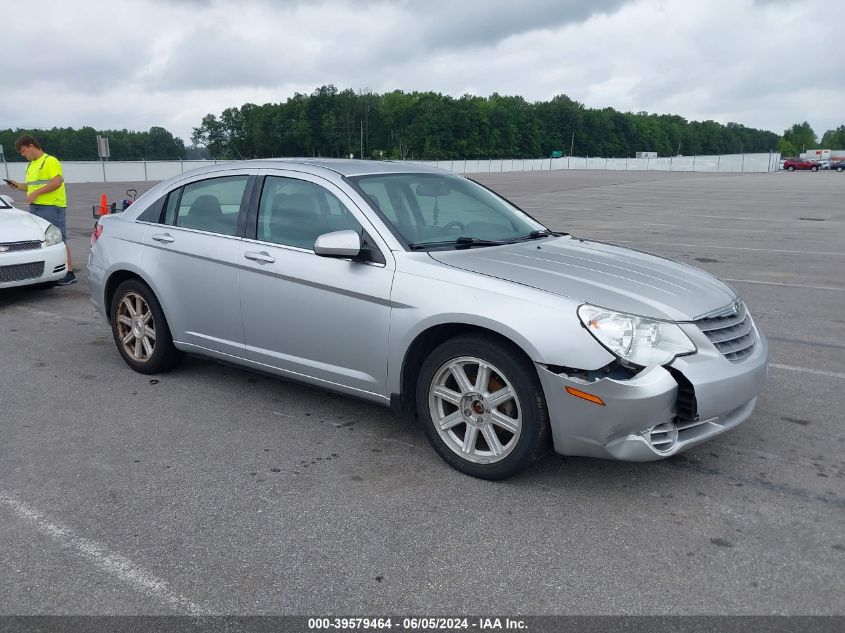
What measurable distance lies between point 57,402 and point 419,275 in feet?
8.97

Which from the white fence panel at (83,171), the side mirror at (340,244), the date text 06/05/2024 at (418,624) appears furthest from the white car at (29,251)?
the white fence panel at (83,171)

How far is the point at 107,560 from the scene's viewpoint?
3045 mm

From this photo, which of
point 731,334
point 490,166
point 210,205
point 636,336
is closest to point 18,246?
point 210,205

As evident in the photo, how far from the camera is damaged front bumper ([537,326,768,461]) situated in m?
3.34

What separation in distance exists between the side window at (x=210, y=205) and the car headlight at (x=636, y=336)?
2.47m

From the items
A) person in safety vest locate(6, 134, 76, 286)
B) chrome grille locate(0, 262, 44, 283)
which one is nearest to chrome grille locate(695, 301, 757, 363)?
chrome grille locate(0, 262, 44, 283)

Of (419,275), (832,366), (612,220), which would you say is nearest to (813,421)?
(832,366)

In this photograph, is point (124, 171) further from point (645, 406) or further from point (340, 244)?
point (645, 406)

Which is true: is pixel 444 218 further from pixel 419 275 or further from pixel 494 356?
pixel 494 356

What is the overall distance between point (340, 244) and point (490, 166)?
6592 centimetres

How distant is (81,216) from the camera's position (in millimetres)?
18984

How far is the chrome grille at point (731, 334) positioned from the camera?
367 cm

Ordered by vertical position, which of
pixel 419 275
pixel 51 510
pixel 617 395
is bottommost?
pixel 51 510

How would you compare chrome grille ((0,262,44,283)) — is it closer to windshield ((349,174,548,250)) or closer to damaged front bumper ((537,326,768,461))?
windshield ((349,174,548,250))
